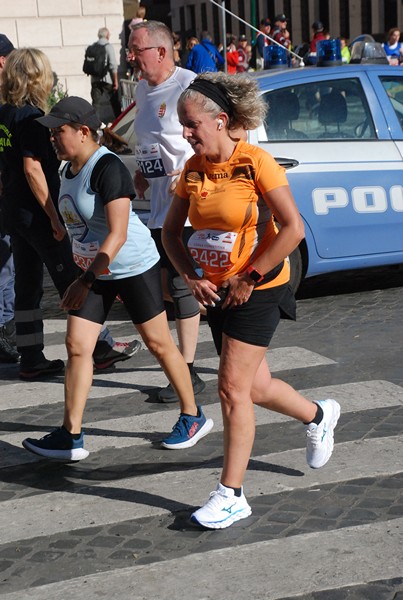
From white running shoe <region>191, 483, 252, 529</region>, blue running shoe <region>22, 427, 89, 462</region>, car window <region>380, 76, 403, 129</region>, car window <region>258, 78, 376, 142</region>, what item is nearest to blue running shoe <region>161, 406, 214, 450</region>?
blue running shoe <region>22, 427, 89, 462</region>

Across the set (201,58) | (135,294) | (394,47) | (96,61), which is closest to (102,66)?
(96,61)

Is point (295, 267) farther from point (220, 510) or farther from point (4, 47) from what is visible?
point (220, 510)

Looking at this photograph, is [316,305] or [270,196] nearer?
[270,196]

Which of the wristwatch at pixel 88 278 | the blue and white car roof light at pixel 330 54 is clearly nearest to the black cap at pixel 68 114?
the wristwatch at pixel 88 278

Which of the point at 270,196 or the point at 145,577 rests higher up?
the point at 270,196

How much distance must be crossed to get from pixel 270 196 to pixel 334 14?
164ft

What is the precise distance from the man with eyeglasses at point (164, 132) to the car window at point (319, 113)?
1.95 meters

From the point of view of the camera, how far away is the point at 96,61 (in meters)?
20.4

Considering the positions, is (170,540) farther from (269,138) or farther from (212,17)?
(212,17)

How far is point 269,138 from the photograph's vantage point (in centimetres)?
805

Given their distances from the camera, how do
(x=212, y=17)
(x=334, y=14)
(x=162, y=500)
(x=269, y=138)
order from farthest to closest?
(x=212, y=17) → (x=334, y=14) → (x=269, y=138) → (x=162, y=500)

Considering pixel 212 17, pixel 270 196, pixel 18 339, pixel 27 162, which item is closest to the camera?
pixel 270 196

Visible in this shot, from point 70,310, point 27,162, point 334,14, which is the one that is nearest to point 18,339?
point 27,162

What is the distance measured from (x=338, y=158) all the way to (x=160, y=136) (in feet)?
7.70
